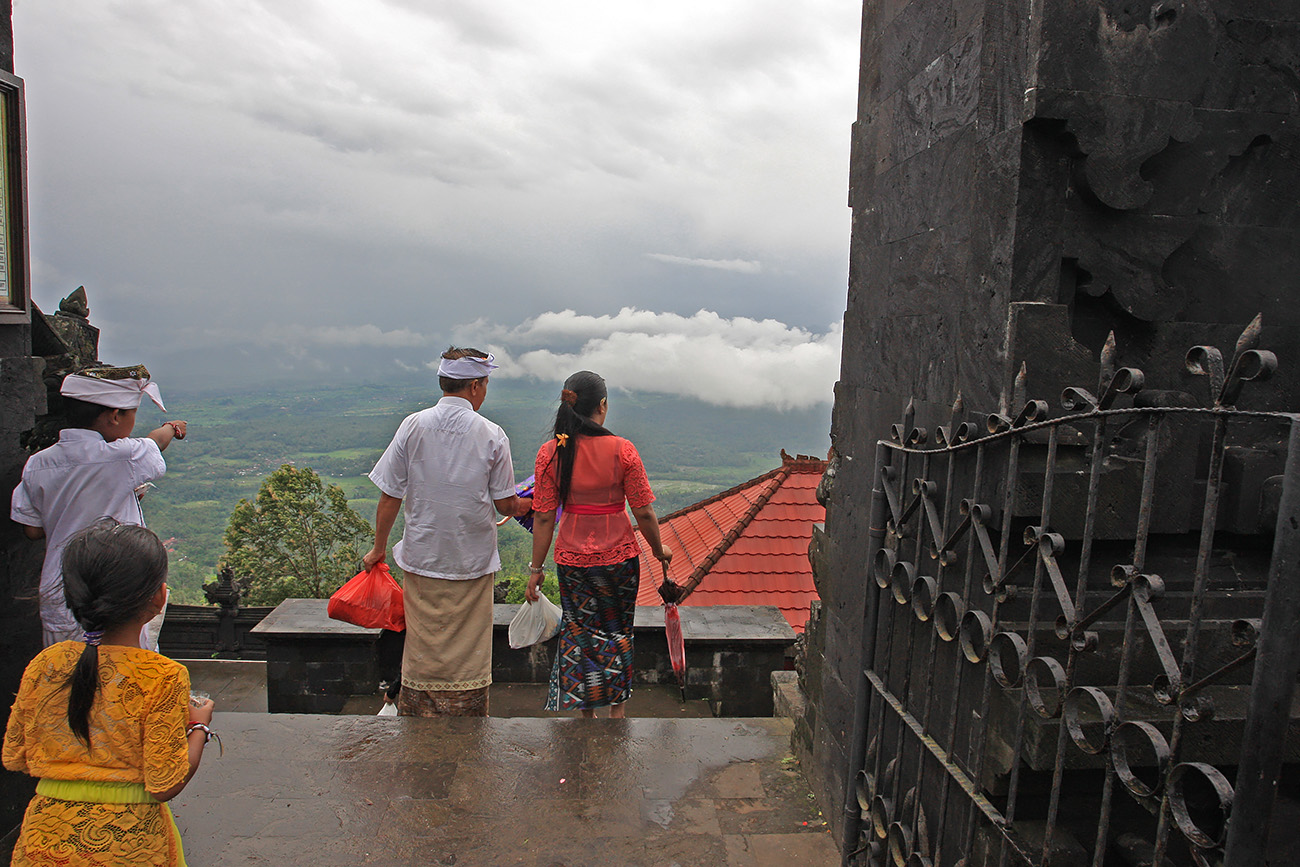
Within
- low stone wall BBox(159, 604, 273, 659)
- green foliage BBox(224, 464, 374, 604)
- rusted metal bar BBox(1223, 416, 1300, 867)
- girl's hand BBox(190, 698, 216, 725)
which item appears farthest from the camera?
green foliage BBox(224, 464, 374, 604)

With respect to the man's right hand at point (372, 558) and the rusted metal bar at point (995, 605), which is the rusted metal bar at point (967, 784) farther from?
the man's right hand at point (372, 558)

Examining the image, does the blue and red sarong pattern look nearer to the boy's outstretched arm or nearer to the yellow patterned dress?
the boy's outstretched arm

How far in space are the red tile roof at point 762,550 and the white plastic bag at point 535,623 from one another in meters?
3.69

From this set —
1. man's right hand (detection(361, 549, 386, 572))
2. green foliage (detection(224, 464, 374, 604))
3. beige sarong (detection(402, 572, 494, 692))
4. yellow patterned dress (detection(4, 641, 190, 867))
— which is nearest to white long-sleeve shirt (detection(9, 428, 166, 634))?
yellow patterned dress (detection(4, 641, 190, 867))

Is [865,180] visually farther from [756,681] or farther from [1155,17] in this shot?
[756,681]

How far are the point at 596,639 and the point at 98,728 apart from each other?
258 cm

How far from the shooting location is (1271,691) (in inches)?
48.4

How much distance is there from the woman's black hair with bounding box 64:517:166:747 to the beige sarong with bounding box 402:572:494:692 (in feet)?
7.33

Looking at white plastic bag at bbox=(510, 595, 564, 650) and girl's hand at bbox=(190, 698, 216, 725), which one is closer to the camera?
girl's hand at bbox=(190, 698, 216, 725)

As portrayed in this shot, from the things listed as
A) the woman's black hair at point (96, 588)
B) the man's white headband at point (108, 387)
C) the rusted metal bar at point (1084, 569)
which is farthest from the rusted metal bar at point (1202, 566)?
the man's white headband at point (108, 387)

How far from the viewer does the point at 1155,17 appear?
2141mm

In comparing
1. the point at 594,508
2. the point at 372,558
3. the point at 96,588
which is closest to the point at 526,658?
the point at 372,558

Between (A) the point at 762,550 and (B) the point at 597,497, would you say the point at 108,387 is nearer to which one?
(B) the point at 597,497

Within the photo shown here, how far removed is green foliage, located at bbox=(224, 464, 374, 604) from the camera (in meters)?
15.8
